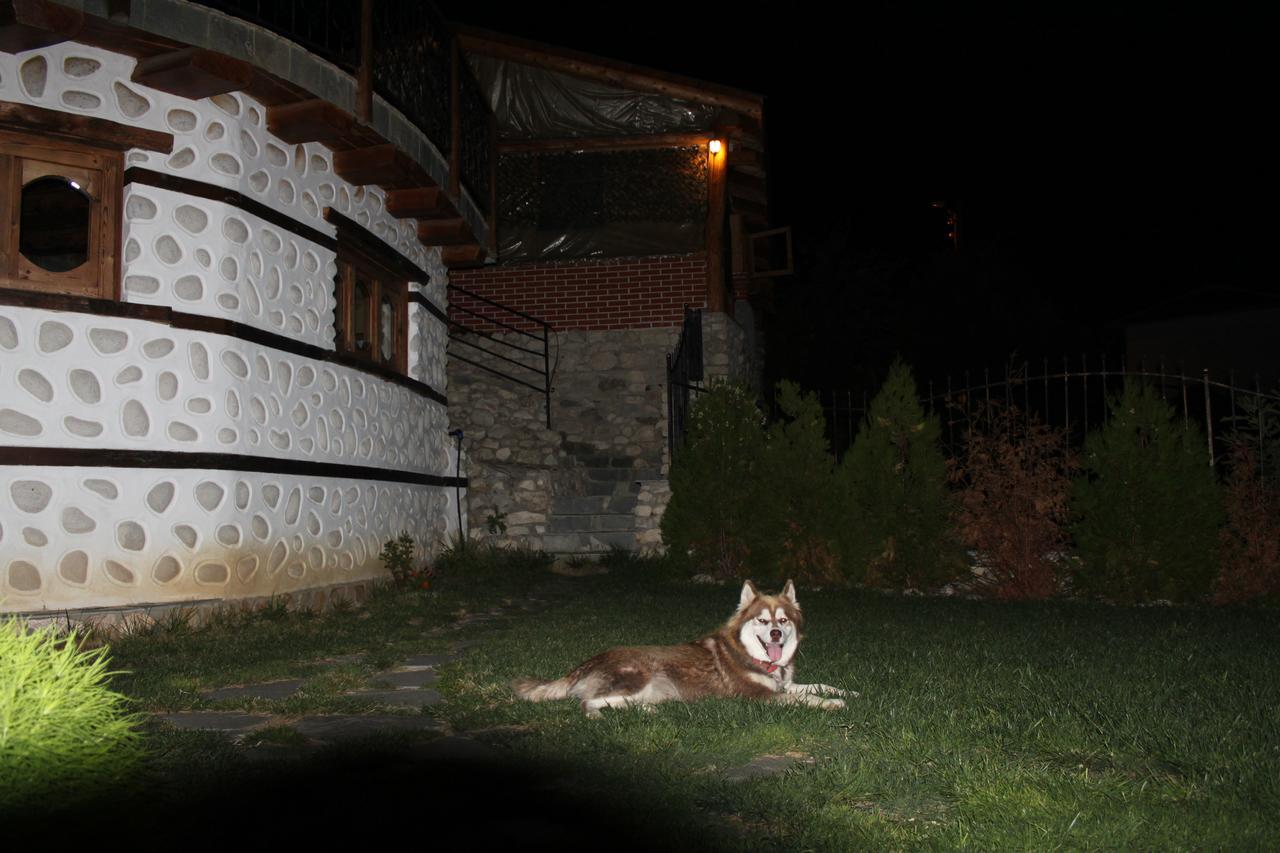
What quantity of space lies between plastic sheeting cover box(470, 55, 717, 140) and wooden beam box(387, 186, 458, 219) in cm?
698

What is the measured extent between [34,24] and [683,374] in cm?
982

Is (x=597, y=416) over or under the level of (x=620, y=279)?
under

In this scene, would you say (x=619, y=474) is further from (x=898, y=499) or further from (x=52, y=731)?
(x=52, y=731)

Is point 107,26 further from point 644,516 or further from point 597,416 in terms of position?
point 597,416

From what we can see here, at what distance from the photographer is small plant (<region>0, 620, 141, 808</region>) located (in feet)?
9.94

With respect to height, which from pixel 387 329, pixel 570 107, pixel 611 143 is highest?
pixel 570 107

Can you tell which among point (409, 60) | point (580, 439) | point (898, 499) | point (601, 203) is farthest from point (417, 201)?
point (601, 203)

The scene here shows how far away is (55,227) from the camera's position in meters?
11.2

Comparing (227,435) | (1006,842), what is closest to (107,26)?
(227,435)

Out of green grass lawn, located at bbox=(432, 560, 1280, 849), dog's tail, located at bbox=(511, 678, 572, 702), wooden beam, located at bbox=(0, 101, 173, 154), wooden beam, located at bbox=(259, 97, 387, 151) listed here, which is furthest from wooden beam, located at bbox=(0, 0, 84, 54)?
dog's tail, located at bbox=(511, 678, 572, 702)

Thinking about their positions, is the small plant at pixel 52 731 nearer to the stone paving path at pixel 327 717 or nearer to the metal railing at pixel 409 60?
the stone paving path at pixel 327 717

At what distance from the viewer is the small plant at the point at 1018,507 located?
1053cm

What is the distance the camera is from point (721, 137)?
1716 centimetres

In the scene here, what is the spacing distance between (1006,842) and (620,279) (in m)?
14.9
